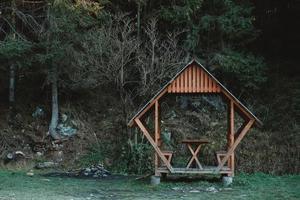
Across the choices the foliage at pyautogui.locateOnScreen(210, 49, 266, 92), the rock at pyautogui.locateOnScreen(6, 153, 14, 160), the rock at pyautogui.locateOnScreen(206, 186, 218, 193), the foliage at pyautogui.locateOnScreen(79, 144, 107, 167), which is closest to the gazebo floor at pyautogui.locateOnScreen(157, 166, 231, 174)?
the rock at pyautogui.locateOnScreen(206, 186, 218, 193)

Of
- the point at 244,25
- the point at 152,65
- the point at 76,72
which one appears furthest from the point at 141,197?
the point at 244,25

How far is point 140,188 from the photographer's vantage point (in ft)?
43.9

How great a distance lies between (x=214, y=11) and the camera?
20.6 meters

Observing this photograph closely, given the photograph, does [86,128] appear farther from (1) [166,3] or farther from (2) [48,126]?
(1) [166,3]

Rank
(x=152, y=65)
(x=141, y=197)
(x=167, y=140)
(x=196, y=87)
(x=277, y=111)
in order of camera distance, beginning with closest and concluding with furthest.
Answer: (x=141, y=197)
(x=196, y=87)
(x=152, y=65)
(x=167, y=140)
(x=277, y=111)

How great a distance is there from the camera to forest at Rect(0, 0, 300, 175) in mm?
17766

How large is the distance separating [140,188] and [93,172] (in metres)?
3.75

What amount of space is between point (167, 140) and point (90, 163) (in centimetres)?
309

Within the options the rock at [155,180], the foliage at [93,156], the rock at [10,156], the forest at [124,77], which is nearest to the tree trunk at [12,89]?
the forest at [124,77]

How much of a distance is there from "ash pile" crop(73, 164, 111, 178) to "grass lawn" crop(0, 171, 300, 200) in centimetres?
94

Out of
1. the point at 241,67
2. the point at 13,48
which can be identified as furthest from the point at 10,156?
the point at 241,67

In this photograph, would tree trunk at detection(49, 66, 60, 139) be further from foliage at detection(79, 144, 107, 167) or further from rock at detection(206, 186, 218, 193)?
rock at detection(206, 186, 218, 193)

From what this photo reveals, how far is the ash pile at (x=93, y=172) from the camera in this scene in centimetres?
1644

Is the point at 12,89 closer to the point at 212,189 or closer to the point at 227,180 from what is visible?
the point at 227,180
